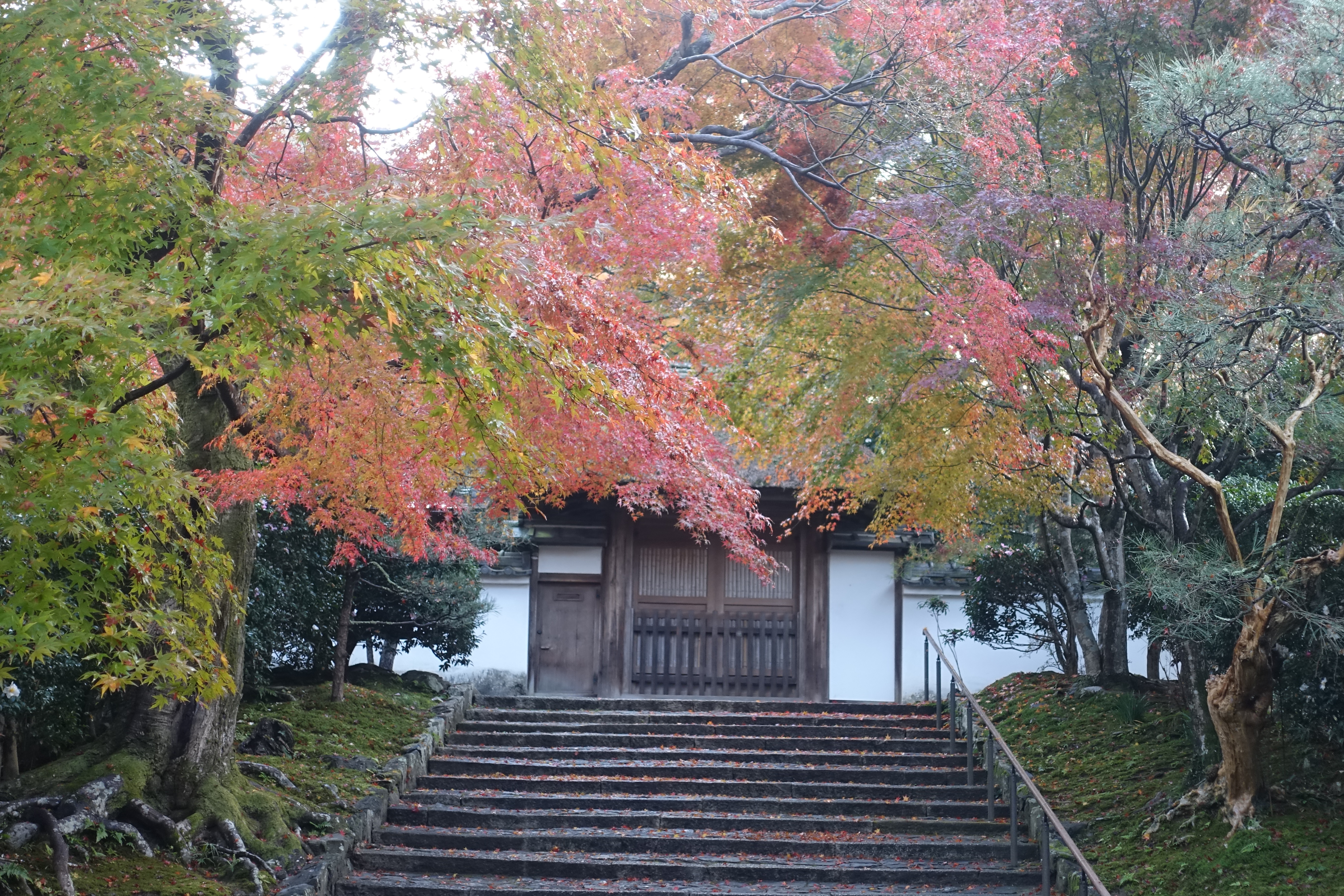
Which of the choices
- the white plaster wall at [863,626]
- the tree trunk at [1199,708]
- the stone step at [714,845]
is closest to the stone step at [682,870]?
the stone step at [714,845]

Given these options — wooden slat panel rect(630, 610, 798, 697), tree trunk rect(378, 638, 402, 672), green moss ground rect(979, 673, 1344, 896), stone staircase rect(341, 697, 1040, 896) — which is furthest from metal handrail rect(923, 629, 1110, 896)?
tree trunk rect(378, 638, 402, 672)

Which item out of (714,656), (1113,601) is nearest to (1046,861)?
(1113,601)

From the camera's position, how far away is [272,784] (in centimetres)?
957

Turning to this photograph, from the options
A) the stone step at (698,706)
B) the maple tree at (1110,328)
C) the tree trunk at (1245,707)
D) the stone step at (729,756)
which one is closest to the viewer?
Answer: the maple tree at (1110,328)

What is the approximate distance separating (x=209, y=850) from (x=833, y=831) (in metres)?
5.48

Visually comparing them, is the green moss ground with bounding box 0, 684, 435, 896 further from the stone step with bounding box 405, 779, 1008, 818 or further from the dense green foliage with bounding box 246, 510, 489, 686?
the stone step with bounding box 405, 779, 1008, 818

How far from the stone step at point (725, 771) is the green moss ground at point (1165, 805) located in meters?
1.10

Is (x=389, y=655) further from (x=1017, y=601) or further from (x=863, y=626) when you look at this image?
(x=1017, y=601)

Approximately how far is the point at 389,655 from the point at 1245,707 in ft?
37.3

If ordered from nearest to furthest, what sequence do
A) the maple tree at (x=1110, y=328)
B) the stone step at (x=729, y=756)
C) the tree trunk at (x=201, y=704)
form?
the maple tree at (x=1110, y=328) → the tree trunk at (x=201, y=704) → the stone step at (x=729, y=756)

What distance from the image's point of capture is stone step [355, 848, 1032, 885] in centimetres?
946

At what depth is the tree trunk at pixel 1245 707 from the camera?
7.79 meters

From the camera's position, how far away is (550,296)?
7.54 m

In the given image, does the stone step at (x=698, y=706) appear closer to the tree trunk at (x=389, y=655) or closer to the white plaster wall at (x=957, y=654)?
the tree trunk at (x=389, y=655)
